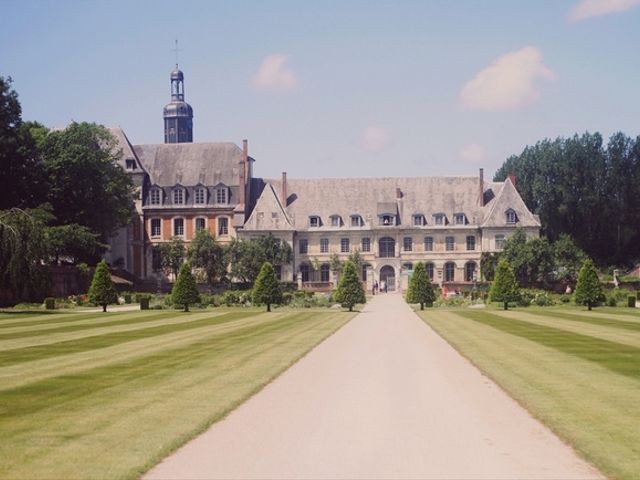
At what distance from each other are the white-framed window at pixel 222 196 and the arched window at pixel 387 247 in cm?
1597

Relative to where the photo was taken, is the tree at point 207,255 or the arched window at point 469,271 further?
the arched window at point 469,271

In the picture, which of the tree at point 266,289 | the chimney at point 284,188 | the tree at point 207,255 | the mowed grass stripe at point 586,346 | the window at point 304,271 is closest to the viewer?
the mowed grass stripe at point 586,346

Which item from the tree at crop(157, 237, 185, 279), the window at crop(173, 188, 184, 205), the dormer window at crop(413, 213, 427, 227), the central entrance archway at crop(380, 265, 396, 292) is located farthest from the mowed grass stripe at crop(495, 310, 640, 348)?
the window at crop(173, 188, 184, 205)

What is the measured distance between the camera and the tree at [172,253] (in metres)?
75.9

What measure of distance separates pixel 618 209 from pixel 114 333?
236 feet

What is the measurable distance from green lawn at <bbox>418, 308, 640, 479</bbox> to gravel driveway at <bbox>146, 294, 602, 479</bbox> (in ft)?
1.14

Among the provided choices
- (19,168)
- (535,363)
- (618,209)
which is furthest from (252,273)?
(535,363)

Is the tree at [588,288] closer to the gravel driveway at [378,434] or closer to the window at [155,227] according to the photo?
the gravel driveway at [378,434]

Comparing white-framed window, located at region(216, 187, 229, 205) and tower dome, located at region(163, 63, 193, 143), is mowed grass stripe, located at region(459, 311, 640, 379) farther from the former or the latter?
tower dome, located at region(163, 63, 193, 143)

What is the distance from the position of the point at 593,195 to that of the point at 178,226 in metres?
43.4

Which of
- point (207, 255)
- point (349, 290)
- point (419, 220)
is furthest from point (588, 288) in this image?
point (419, 220)

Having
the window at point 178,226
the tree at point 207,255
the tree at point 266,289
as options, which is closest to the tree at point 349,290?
the tree at point 266,289

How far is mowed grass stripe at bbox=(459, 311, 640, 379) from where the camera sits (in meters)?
17.3

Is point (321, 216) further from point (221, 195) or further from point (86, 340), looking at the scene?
point (86, 340)
